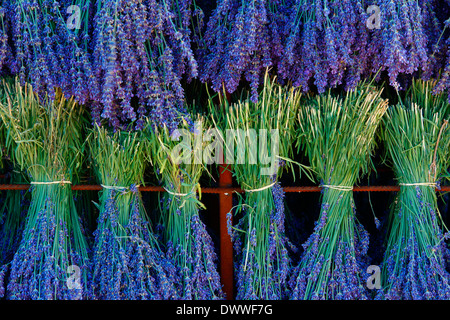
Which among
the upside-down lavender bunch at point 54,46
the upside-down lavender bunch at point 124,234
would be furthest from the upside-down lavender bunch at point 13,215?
the upside-down lavender bunch at point 54,46

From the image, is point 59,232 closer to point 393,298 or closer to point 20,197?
point 20,197

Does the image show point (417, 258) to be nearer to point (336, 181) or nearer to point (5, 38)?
point (336, 181)

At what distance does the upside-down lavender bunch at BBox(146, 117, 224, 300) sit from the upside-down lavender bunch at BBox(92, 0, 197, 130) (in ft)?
0.31

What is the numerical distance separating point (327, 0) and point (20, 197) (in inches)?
61.3

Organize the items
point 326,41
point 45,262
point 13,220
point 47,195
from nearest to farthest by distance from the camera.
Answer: point 326,41 → point 45,262 → point 47,195 → point 13,220

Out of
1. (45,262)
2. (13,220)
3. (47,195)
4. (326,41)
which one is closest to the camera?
(326,41)

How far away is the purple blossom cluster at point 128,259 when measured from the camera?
65.8 inches

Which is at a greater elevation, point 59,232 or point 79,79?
point 79,79

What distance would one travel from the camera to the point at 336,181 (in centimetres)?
178

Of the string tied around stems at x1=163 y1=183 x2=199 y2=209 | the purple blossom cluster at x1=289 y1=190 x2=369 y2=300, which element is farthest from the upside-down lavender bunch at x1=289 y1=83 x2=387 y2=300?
the string tied around stems at x1=163 y1=183 x2=199 y2=209

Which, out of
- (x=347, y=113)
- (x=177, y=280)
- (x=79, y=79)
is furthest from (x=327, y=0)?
(x=177, y=280)

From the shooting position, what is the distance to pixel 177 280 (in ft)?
5.64

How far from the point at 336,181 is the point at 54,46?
1.20 metres

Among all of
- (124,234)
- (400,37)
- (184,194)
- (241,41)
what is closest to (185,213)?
(184,194)
